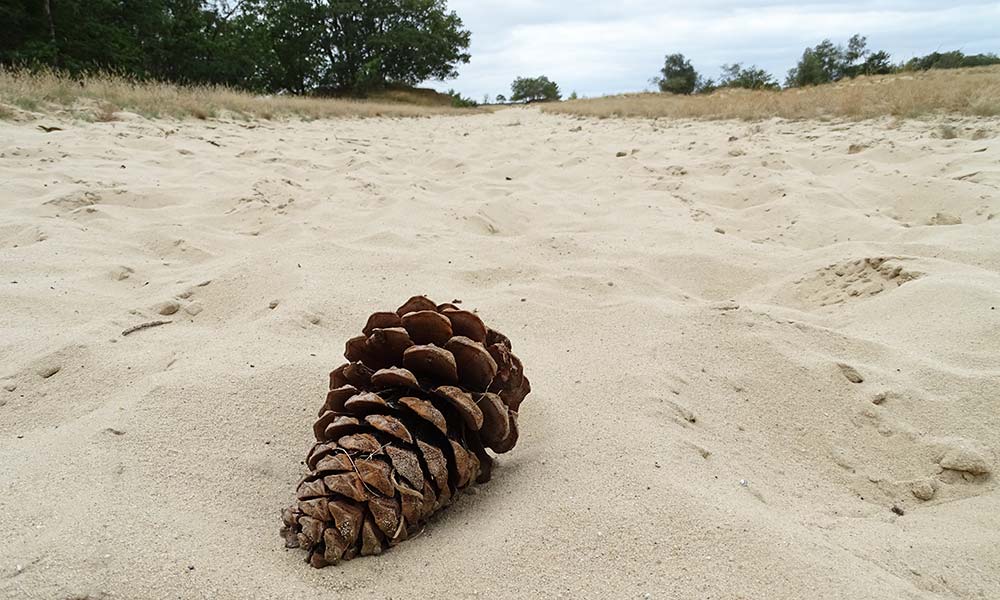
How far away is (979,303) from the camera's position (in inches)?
79.0

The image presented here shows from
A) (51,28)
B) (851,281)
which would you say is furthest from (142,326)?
(51,28)

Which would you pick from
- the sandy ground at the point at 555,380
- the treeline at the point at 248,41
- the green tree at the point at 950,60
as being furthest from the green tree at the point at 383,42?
the sandy ground at the point at 555,380

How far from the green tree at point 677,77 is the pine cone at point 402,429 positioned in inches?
1659

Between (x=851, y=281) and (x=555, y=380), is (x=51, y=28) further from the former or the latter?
(x=851, y=281)

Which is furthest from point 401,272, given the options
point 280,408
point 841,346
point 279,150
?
point 279,150

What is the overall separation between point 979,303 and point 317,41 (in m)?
39.5

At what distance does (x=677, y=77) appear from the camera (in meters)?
42.4

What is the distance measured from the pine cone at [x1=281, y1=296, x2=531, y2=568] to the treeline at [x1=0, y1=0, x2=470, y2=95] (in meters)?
12.8

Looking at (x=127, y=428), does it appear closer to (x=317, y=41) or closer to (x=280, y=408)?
(x=280, y=408)

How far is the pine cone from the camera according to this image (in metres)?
1.09

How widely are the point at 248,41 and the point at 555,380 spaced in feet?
103

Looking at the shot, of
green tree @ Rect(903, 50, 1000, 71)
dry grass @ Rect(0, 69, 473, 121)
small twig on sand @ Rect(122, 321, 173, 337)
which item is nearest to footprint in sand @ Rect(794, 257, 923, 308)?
small twig on sand @ Rect(122, 321, 173, 337)

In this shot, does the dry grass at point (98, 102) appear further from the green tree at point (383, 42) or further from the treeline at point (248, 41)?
the green tree at point (383, 42)

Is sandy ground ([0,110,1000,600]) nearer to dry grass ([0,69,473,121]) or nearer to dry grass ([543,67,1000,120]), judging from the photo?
dry grass ([0,69,473,121])
